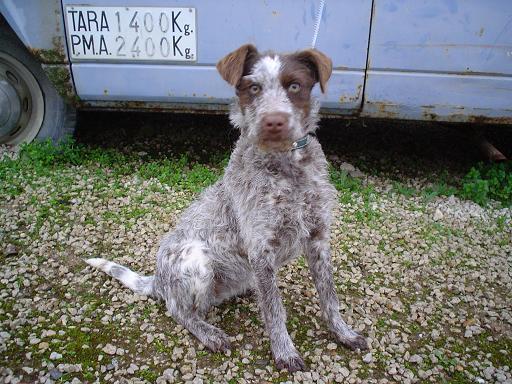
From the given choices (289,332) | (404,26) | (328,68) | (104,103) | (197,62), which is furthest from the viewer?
(104,103)

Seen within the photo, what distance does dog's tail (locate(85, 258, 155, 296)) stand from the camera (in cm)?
375

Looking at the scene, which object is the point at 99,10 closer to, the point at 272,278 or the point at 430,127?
the point at 272,278

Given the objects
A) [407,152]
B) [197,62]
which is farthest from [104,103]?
[407,152]

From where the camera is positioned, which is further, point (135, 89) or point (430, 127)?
point (430, 127)

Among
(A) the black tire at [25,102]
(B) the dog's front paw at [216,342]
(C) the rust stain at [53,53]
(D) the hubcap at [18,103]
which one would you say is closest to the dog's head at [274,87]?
(B) the dog's front paw at [216,342]

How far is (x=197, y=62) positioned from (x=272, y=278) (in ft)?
8.89

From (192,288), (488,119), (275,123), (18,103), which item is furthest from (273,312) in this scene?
(18,103)

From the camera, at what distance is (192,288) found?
130 inches

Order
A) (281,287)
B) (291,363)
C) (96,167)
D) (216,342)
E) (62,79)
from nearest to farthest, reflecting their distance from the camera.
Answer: (291,363)
(216,342)
(281,287)
(62,79)
(96,167)

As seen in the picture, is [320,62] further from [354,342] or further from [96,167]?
[96,167]

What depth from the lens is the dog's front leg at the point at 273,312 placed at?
312 centimetres

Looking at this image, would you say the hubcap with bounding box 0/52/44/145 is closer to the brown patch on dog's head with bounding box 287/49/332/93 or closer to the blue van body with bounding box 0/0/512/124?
the blue van body with bounding box 0/0/512/124

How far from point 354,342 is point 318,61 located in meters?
1.82

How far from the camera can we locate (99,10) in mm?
4871
